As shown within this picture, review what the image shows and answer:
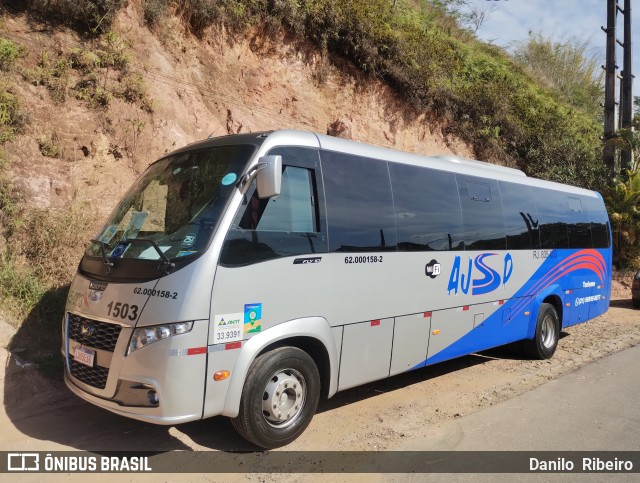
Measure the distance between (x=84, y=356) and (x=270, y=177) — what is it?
2262 millimetres

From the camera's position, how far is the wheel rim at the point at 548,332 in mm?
8656

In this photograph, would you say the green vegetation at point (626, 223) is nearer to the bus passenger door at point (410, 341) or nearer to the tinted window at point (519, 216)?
the tinted window at point (519, 216)

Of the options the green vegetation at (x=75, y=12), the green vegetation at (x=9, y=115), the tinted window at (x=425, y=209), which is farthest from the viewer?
the green vegetation at (x=75, y=12)

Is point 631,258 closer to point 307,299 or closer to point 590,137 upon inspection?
point 590,137

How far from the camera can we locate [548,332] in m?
8.79

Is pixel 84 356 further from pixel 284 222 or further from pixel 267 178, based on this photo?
pixel 267 178

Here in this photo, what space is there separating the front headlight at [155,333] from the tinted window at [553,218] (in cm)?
647

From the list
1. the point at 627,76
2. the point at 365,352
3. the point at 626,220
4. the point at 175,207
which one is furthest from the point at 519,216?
the point at 627,76

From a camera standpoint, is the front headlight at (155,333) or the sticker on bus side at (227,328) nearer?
the front headlight at (155,333)

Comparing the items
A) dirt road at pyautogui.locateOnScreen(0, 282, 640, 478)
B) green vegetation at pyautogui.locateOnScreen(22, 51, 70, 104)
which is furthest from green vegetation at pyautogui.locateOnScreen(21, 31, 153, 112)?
dirt road at pyautogui.locateOnScreen(0, 282, 640, 478)

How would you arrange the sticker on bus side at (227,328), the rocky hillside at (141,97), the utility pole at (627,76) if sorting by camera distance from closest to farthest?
1. the sticker on bus side at (227,328)
2. the rocky hillside at (141,97)
3. the utility pole at (627,76)

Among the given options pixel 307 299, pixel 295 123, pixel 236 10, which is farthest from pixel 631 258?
pixel 307 299

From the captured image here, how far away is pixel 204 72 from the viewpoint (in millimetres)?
11961

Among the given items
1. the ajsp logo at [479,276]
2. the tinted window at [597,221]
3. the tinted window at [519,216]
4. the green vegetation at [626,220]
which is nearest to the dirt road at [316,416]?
the ajsp logo at [479,276]
